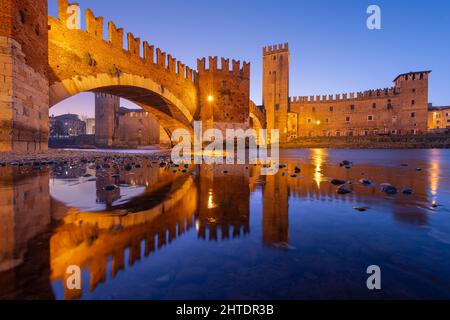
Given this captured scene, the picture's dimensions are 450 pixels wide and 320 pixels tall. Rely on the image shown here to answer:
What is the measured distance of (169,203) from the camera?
2688mm

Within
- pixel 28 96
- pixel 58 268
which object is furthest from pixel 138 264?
pixel 28 96

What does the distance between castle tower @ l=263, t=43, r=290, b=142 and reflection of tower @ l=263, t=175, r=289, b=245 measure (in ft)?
150

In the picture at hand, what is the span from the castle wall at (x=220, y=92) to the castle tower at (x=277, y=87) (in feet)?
86.5

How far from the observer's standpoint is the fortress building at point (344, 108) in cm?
4541

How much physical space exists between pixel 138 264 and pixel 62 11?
1421 centimetres

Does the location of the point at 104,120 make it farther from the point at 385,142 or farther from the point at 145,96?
the point at 385,142

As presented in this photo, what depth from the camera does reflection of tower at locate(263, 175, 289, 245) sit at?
1726mm

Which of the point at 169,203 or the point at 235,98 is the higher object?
the point at 235,98

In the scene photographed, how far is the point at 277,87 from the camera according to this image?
4850 centimetres

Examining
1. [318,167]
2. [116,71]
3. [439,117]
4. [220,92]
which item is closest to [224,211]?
[318,167]

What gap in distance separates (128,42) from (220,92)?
346 inches

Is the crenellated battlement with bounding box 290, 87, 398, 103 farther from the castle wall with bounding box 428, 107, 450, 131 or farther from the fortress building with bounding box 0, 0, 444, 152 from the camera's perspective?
the castle wall with bounding box 428, 107, 450, 131

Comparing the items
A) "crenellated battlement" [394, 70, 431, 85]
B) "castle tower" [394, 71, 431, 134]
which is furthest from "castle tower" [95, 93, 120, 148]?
"castle tower" [394, 71, 431, 134]
